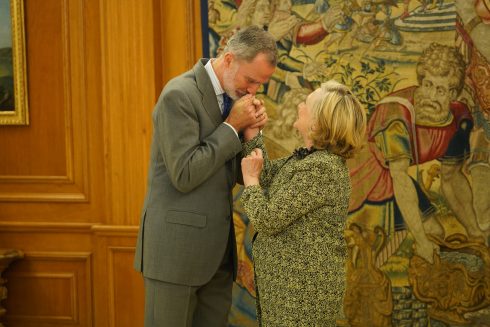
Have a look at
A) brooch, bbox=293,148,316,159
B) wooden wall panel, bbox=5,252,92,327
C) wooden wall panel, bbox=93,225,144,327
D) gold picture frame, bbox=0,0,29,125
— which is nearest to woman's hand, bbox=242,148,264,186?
brooch, bbox=293,148,316,159

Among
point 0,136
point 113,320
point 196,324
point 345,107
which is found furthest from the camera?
point 0,136

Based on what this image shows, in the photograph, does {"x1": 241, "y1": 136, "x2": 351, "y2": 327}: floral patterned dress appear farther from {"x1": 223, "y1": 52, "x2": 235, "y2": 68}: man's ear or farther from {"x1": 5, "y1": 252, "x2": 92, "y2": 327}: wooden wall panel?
{"x1": 5, "y1": 252, "x2": 92, "y2": 327}: wooden wall panel

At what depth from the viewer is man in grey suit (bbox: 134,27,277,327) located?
2994 millimetres

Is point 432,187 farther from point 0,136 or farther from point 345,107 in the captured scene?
point 0,136

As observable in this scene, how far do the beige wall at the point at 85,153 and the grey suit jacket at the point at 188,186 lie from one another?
5.07 feet

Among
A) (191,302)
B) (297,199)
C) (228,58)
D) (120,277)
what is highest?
(228,58)

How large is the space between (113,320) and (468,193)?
254cm

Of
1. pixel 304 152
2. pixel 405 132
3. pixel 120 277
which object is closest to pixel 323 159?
pixel 304 152

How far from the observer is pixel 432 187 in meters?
4.36

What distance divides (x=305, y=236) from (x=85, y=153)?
2.56 meters

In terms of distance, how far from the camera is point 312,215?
2840 millimetres

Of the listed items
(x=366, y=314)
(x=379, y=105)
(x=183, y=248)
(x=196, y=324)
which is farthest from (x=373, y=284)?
(x=183, y=248)

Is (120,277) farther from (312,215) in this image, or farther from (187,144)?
(312,215)

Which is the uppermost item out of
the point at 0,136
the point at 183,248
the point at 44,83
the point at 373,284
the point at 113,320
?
the point at 44,83
